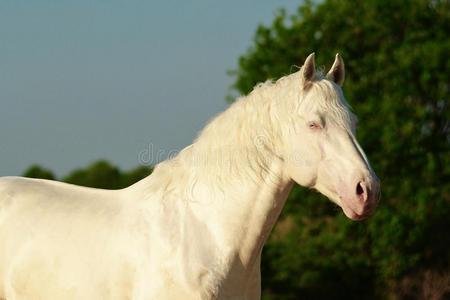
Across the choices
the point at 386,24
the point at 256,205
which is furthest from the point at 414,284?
the point at 256,205

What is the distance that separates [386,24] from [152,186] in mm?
7330

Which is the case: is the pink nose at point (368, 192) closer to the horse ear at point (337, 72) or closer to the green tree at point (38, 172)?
the horse ear at point (337, 72)

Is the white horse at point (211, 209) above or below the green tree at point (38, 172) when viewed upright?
above

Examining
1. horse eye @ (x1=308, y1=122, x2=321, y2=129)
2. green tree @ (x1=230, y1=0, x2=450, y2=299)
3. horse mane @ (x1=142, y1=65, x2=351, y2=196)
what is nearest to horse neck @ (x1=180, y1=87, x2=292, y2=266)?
horse mane @ (x1=142, y1=65, x2=351, y2=196)

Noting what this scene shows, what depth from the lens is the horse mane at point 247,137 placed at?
3527 millimetres

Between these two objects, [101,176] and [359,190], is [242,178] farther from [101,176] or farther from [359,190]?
[101,176]

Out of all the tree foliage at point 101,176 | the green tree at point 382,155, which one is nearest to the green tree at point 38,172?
the tree foliage at point 101,176

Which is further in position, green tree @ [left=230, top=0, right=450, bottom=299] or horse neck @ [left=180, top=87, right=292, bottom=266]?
green tree @ [left=230, top=0, right=450, bottom=299]

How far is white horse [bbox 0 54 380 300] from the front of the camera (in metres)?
3.33

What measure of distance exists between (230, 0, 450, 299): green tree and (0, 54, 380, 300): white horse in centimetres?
593

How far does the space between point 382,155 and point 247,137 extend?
616cm

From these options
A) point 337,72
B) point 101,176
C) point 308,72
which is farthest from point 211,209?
point 101,176

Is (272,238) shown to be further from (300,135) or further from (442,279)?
(300,135)
